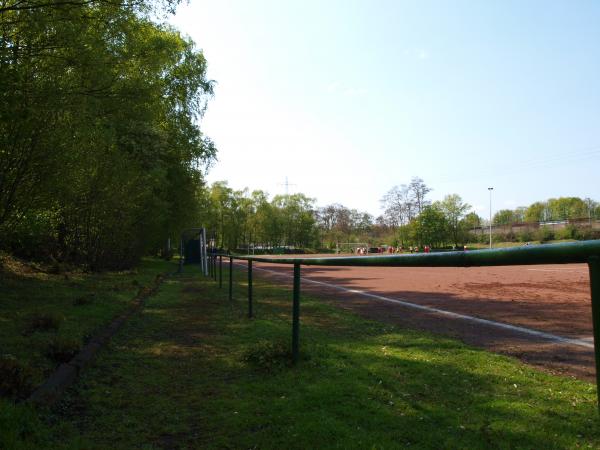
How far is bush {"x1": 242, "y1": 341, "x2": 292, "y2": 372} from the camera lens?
14.2ft

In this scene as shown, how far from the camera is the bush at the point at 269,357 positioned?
434 centimetres

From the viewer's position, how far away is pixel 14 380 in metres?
3.34

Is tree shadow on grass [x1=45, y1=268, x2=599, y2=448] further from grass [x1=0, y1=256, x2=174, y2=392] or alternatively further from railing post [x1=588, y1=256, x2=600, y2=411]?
railing post [x1=588, y1=256, x2=600, y2=411]

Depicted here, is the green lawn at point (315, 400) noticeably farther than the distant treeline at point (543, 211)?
No

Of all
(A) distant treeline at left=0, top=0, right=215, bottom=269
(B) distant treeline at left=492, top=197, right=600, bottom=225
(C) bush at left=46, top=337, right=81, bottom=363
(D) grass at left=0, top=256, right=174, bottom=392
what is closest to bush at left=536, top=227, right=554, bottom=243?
(B) distant treeline at left=492, top=197, right=600, bottom=225

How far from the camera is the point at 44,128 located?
7324mm

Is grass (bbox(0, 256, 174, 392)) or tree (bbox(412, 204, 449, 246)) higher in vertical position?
tree (bbox(412, 204, 449, 246))

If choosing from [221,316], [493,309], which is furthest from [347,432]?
[493,309]

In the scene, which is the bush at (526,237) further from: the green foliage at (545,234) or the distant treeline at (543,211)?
the distant treeline at (543,211)

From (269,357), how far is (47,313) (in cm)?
347

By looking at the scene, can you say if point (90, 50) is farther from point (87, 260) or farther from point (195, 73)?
point (195, 73)

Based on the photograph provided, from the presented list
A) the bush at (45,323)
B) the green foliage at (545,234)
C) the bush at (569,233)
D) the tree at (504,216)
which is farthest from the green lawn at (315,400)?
the tree at (504,216)

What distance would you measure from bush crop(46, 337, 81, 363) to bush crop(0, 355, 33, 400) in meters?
0.91

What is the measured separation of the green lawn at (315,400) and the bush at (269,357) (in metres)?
0.01
